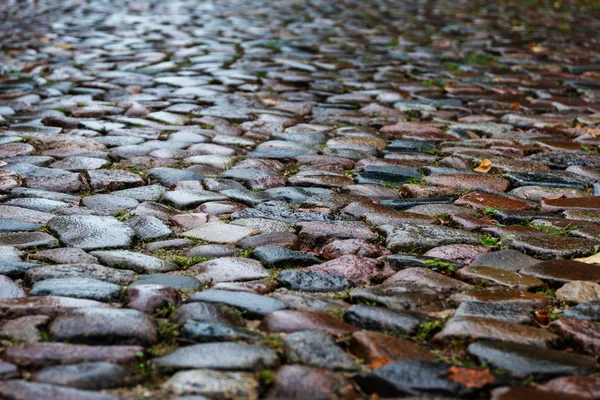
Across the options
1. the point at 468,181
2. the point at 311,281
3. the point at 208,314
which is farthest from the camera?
the point at 468,181

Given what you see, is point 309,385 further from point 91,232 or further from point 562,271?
point 91,232

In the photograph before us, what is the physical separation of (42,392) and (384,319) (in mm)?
934

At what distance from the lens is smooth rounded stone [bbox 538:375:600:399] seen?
1799mm

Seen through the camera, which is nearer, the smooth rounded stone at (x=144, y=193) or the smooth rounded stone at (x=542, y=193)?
the smooth rounded stone at (x=144, y=193)

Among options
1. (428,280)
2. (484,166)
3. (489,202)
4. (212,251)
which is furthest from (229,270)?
(484,166)

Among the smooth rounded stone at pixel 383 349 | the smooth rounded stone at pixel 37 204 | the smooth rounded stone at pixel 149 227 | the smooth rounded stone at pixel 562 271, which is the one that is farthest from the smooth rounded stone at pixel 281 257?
the smooth rounded stone at pixel 37 204

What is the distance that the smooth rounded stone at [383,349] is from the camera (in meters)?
1.96

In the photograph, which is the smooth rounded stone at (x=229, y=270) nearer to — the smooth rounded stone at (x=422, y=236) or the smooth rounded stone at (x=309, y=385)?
the smooth rounded stone at (x=422, y=236)

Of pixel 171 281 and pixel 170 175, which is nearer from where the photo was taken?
pixel 171 281

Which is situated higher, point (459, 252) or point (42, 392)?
point (42, 392)

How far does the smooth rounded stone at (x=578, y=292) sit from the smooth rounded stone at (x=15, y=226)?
187cm

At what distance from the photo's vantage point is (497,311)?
2.26m

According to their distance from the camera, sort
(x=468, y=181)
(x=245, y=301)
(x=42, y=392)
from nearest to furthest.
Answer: (x=42, y=392) < (x=245, y=301) < (x=468, y=181)

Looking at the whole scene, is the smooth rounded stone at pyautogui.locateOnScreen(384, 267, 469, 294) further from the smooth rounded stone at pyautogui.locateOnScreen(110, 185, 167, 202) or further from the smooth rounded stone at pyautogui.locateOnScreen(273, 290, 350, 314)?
the smooth rounded stone at pyautogui.locateOnScreen(110, 185, 167, 202)
